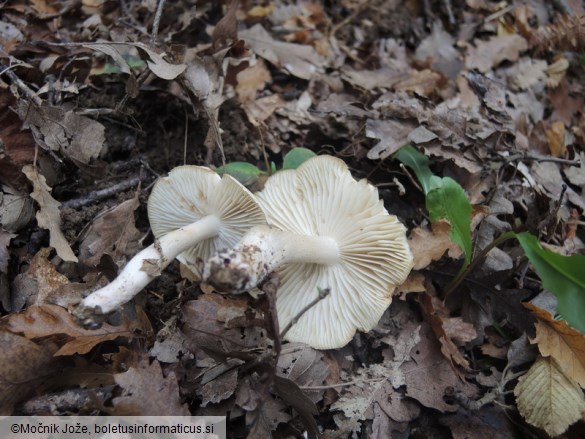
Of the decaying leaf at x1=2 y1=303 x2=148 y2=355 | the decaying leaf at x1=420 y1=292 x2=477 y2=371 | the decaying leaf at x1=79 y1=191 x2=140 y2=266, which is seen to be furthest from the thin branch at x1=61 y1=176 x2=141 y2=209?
the decaying leaf at x1=420 y1=292 x2=477 y2=371

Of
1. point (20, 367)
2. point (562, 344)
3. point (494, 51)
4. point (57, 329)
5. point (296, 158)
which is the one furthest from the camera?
point (494, 51)

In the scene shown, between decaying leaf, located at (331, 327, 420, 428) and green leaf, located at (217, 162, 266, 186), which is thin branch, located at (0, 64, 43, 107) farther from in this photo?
decaying leaf, located at (331, 327, 420, 428)

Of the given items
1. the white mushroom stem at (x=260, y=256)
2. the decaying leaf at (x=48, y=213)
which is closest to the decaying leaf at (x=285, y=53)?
the white mushroom stem at (x=260, y=256)

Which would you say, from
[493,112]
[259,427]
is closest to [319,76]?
[493,112]

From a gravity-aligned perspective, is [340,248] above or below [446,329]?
above

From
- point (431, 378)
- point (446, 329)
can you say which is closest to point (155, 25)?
point (446, 329)

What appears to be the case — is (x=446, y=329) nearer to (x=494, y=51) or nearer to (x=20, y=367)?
(x=20, y=367)
